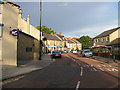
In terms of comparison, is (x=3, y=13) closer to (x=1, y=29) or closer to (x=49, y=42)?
(x=1, y=29)

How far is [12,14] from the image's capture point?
488 inches

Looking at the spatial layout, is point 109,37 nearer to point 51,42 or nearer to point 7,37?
point 51,42

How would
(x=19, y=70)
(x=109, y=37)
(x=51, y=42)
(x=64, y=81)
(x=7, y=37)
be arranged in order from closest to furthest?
(x=64, y=81) < (x=19, y=70) < (x=7, y=37) < (x=109, y=37) < (x=51, y=42)

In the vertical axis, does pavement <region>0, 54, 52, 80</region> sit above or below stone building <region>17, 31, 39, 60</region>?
below

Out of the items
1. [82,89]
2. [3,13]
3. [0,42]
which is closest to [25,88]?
[82,89]

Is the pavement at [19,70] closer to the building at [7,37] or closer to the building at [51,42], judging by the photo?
the building at [7,37]

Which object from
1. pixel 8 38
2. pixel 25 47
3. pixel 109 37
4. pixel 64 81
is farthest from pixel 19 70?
pixel 109 37

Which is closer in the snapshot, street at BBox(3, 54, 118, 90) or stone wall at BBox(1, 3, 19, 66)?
street at BBox(3, 54, 118, 90)

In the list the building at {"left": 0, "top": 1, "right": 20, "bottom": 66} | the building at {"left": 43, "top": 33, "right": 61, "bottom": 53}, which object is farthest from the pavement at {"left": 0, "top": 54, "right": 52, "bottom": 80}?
the building at {"left": 43, "top": 33, "right": 61, "bottom": 53}

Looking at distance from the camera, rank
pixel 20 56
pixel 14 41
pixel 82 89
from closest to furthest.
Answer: pixel 82 89, pixel 14 41, pixel 20 56

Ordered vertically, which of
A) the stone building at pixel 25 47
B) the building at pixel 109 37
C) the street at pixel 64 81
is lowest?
the street at pixel 64 81

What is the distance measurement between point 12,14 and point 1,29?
91.3 inches

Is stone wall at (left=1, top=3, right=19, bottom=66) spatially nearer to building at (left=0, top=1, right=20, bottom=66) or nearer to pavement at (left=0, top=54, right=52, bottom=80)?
building at (left=0, top=1, right=20, bottom=66)

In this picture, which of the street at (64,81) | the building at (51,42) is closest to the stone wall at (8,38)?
the street at (64,81)
